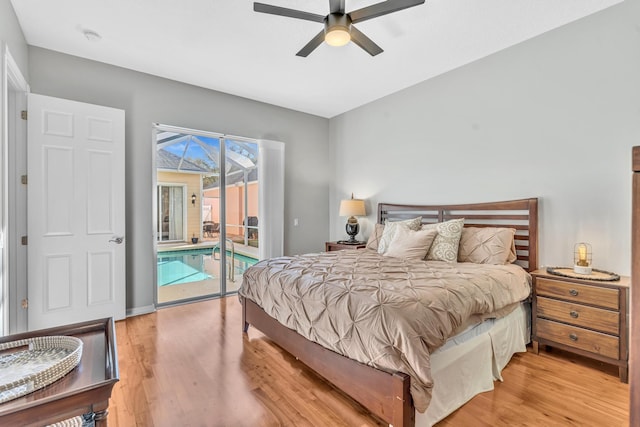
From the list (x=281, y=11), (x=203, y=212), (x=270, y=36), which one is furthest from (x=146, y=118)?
(x=281, y=11)

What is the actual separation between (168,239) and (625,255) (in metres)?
4.91

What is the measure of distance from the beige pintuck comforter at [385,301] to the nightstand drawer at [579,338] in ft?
1.04

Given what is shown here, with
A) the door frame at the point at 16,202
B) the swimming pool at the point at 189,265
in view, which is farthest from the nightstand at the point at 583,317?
the door frame at the point at 16,202

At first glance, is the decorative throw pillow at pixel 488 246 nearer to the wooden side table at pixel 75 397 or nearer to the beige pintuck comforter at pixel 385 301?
the beige pintuck comforter at pixel 385 301

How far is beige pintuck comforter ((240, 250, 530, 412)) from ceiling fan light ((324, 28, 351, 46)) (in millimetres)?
1795

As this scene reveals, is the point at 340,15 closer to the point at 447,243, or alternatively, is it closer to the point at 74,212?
the point at 447,243

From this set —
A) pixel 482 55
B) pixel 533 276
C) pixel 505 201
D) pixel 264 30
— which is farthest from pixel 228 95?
pixel 533 276

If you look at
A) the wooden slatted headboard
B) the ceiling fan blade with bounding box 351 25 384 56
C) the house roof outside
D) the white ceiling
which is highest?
the white ceiling

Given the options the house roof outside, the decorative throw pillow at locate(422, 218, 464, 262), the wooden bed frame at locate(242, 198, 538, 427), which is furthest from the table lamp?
the house roof outside

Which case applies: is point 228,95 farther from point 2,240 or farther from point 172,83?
point 2,240

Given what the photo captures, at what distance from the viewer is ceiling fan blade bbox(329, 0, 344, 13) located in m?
2.19

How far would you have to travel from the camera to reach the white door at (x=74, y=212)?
2.98 metres

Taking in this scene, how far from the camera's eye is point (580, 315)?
7.97ft

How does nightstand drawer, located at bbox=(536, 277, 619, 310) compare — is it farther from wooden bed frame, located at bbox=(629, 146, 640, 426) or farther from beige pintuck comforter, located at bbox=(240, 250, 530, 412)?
wooden bed frame, located at bbox=(629, 146, 640, 426)
